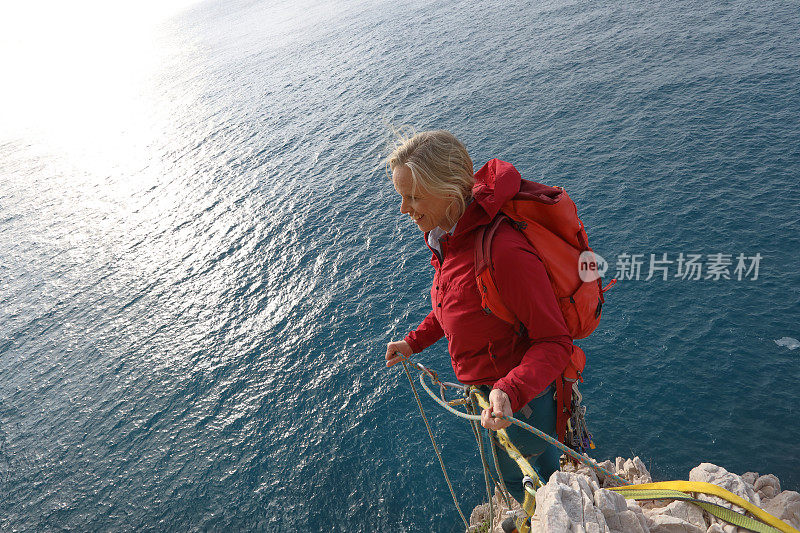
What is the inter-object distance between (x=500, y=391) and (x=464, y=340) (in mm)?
705

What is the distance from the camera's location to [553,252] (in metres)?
3.67

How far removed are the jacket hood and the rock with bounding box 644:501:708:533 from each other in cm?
342

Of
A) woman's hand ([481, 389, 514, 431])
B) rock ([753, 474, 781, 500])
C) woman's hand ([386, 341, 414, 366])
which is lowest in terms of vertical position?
rock ([753, 474, 781, 500])

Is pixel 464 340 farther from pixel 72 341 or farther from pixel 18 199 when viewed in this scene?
pixel 18 199

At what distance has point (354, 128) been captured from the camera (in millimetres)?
27766

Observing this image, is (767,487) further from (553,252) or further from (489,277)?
(489,277)

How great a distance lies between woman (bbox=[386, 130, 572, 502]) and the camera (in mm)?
3469

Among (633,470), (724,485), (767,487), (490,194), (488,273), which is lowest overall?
(633,470)

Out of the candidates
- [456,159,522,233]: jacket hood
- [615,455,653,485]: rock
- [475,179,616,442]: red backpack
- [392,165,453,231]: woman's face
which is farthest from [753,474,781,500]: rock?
[392,165,453,231]: woman's face

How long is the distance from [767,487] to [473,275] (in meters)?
6.51

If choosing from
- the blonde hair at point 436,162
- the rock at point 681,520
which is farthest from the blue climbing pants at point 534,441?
the blonde hair at point 436,162

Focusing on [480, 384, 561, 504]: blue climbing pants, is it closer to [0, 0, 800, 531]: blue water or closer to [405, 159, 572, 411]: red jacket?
[405, 159, 572, 411]: red jacket

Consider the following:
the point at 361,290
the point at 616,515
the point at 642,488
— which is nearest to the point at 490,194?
the point at 642,488

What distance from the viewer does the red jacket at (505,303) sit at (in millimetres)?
3438
